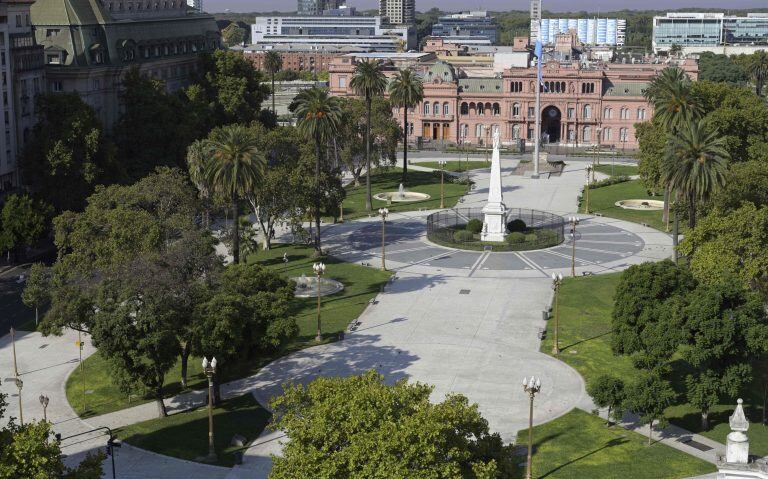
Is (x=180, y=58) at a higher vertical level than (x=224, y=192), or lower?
higher

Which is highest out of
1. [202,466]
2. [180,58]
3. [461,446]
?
[180,58]

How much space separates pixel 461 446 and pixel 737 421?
10845 millimetres

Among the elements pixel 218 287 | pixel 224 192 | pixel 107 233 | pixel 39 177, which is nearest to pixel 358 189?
pixel 39 177

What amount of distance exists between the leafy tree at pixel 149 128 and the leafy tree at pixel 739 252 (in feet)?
217

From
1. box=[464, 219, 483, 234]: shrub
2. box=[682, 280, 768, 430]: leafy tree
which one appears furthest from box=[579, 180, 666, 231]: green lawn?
box=[682, 280, 768, 430]: leafy tree

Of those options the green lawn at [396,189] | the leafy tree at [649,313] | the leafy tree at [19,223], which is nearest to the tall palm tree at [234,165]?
the leafy tree at [19,223]

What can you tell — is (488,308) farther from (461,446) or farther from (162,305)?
(461,446)

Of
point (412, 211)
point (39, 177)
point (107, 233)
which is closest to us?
point (107, 233)

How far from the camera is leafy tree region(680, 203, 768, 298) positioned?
6700 cm

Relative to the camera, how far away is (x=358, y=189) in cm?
13900

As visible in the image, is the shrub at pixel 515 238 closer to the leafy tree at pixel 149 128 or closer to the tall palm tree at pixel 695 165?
the tall palm tree at pixel 695 165

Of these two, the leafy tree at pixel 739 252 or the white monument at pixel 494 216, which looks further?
the white monument at pixel 494 216

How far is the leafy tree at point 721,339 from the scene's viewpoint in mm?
55594

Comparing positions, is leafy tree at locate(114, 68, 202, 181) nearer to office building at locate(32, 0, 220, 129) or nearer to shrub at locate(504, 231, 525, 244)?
office building at locate(32, 0, 220, 129)
